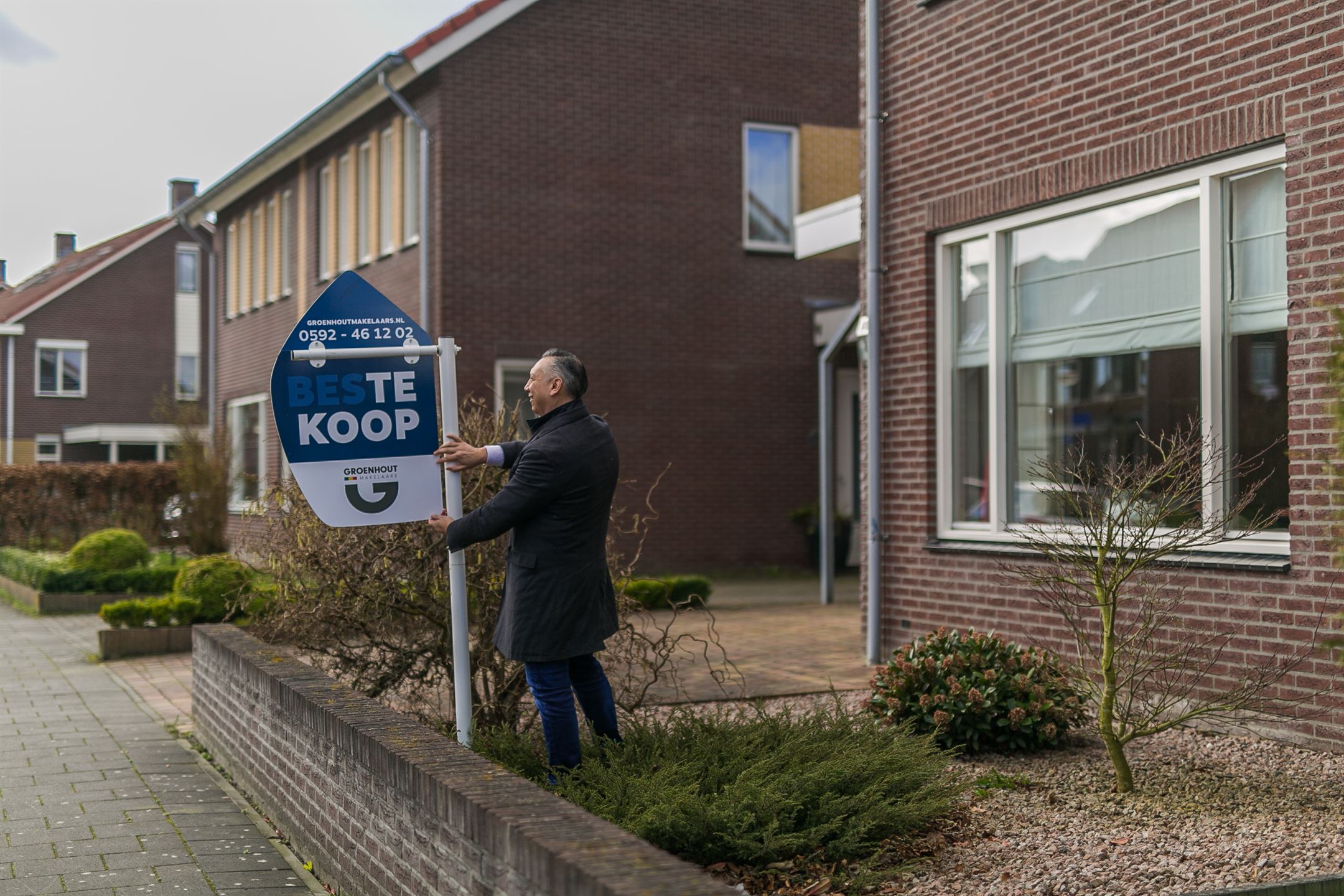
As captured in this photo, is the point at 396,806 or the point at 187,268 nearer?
the point at 396,806

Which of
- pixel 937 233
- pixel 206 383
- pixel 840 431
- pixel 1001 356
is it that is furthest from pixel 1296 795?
pixel 206 383

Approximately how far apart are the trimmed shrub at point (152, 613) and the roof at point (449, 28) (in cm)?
776

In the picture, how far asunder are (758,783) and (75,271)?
44.9 m

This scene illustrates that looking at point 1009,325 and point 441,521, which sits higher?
point 1009,325

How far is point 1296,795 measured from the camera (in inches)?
220

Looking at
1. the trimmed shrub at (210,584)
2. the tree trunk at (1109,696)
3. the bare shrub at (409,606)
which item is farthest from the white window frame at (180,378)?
the tree trunk at (1109,696)

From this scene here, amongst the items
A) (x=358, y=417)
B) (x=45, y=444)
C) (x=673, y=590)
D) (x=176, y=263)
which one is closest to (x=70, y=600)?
(x=673, y=590)

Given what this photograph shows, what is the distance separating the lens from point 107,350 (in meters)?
43.8

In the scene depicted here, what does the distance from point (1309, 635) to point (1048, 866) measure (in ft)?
8.55

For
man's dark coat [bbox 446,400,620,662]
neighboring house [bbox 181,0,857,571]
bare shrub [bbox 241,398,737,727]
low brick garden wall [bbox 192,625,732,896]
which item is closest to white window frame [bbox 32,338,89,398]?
neighboring house [bbox 181,0,857,571]

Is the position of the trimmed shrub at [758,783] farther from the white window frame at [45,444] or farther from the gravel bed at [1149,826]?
the white window frame at [45,444]

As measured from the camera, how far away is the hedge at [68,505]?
20.4 meters

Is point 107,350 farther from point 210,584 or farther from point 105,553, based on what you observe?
point 210,584

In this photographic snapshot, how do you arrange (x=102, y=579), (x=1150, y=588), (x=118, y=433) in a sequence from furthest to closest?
1. (x=118, y=433)
2. (x=102, y=579)
3. (x=1150, y=588)
